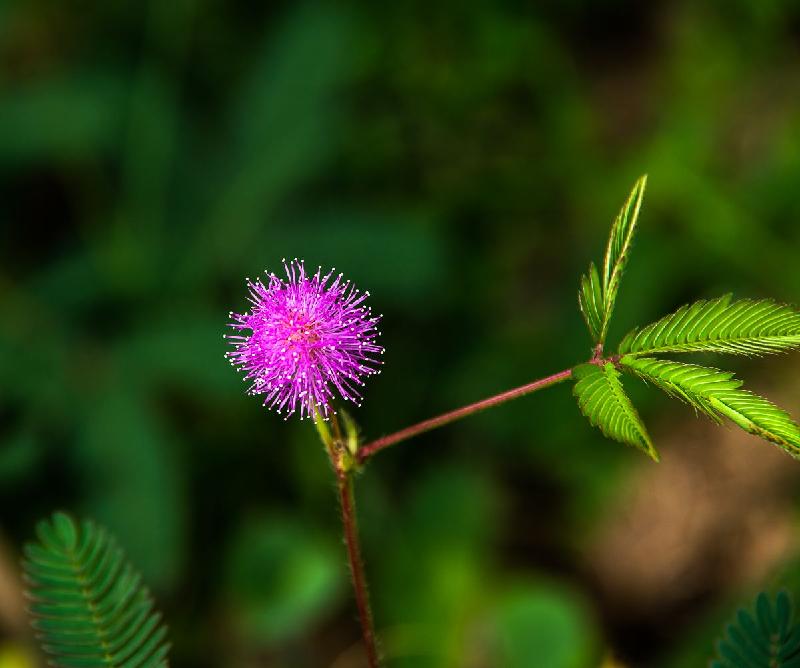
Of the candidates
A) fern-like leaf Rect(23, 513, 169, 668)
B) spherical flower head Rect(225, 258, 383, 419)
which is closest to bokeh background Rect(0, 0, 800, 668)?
fern-like leaf Rect(23, 513, 169, 668)

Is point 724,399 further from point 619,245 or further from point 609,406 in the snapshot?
point 619,245

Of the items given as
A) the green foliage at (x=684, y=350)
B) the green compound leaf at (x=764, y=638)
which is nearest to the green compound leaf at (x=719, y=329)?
the green foliage at (x=684, y=350)

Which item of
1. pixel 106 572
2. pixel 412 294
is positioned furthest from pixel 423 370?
pixel 106 572

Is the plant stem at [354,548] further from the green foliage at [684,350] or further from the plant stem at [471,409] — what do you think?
the green foliage at [684,350]

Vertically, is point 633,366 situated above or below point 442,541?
below

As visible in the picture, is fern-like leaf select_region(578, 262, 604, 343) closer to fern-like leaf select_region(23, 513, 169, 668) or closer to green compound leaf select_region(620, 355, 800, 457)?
green compound leaf select_region(620, 355, 800, 457)

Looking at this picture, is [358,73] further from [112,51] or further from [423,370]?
[423,370]

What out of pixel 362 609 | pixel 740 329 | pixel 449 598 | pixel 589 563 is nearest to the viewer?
pixel 740 329
